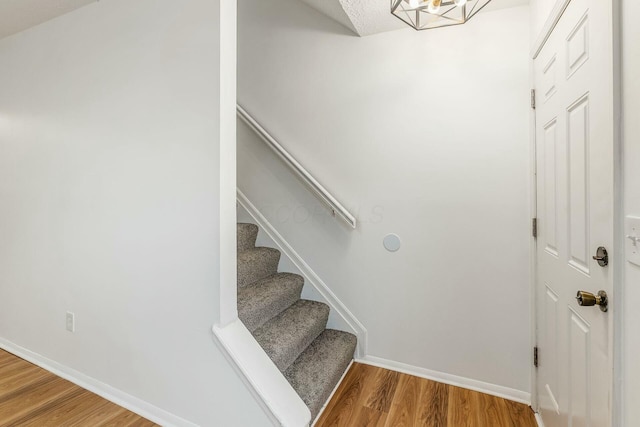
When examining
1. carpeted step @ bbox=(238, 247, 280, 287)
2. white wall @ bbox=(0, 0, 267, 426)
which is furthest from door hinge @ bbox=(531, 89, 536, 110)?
carpeted step @ bbox=(238, 247, 280, 287)

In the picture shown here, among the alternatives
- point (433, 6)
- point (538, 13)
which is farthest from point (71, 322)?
point (538, 13)

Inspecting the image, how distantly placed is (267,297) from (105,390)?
3.40 feet

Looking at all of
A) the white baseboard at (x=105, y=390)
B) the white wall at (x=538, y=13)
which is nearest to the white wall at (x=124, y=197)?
the white baseboard at (x=105, y=390)

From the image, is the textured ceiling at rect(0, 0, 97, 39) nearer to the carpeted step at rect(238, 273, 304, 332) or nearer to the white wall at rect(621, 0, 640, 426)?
the carpeted step at rect(238, 273, 304, 332)

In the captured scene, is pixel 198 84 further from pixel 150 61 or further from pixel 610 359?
pixel 610 359

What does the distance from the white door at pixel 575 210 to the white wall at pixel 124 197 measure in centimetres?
123

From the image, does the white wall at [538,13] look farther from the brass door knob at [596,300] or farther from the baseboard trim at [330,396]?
the baseboard trim at [330,396]

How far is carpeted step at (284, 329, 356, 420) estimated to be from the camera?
146cm

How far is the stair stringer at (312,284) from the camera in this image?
6.50 feet

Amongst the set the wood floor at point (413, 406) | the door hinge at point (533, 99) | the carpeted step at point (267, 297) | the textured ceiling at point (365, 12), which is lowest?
the wood floor at point (413, 406)

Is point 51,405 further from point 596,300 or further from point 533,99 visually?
point 533,99

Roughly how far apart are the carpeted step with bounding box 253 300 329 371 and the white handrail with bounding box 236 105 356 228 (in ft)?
2.19

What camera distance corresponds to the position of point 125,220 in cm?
148

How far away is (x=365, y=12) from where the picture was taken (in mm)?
1650
